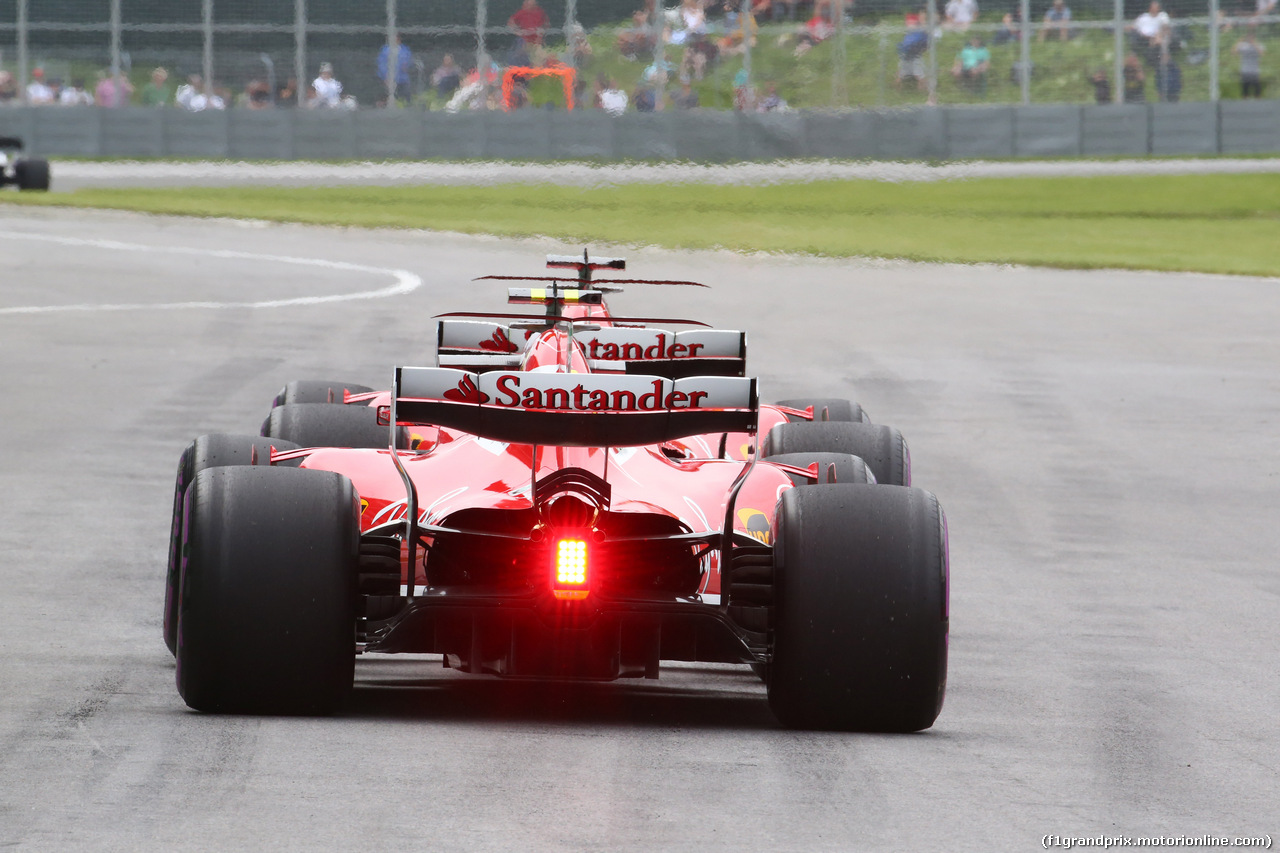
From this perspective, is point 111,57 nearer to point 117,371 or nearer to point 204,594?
point 117,371

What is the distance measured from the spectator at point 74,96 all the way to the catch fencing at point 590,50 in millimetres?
34

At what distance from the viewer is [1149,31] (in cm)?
3653

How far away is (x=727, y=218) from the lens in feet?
100.0

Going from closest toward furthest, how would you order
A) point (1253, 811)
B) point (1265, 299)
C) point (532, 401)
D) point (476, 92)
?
point (1253, 811) < point (532, 401) < point (1265, 299) < point (476, 92)

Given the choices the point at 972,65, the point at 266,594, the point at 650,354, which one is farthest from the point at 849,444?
the point at 972,65

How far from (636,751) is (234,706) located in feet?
4.02

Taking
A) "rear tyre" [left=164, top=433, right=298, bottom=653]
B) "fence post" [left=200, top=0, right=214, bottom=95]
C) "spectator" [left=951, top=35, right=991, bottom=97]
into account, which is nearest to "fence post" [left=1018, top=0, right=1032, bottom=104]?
"spectator" [left=951, top=35, right=991, bottom=97]

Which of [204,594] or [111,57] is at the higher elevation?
[111,57]

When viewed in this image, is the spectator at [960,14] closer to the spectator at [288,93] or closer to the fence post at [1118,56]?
the fence post at [1118,56]

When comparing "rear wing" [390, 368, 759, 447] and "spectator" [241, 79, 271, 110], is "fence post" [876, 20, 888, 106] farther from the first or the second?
"rear wing" [390, 368, 759, 447]

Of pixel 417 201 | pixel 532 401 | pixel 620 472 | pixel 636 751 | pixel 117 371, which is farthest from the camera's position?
pixel 417 201

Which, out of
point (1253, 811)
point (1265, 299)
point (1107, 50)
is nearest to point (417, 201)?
point (1107, 50)

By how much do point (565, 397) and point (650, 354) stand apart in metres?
2.57

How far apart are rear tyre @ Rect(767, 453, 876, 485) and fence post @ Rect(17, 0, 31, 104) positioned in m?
30.1
